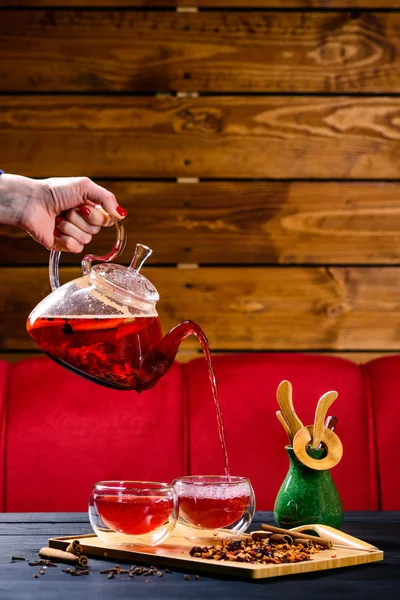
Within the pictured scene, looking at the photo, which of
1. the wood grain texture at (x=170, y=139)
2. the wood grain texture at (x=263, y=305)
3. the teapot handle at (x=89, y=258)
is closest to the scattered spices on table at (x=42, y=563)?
the teapot handle at (x=89, y=258)

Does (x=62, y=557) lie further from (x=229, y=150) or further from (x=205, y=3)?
(x=205, y=3)

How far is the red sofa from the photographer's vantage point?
208cm

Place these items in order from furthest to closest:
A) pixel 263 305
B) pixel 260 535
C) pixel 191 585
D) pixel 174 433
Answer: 1. pixel 263 305
2. pixel 174 433
3. pixel 260 535
4. pixel 191 585

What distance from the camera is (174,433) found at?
6.92 ft

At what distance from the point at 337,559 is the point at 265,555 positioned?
0.09 m

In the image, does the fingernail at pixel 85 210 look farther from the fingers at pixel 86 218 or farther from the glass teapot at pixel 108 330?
the glass teapot at pixel 108 330

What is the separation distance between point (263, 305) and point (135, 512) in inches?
49.0

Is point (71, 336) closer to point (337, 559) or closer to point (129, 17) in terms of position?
point (337, 559)

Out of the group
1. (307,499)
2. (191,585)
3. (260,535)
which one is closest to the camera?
(191,585)

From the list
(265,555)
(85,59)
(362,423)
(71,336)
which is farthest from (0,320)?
(265,555)

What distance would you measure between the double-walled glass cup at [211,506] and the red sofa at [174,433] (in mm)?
819

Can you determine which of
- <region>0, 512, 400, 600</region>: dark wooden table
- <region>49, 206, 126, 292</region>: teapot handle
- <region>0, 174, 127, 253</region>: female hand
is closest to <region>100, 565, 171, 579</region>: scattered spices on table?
<region>0, 512, 400, 600</region>: dark wooden table

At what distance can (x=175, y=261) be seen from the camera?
2.36m

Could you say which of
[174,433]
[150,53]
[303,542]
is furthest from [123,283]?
[150,53]
